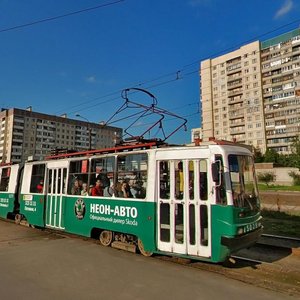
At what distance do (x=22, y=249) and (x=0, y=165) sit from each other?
27.7 ft

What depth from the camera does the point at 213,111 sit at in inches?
3703


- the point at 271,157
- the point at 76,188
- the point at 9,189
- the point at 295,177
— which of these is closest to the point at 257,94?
the point at 271,157

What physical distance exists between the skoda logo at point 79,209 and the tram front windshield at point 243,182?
4784 millimetres

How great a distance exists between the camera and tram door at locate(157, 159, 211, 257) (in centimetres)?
730

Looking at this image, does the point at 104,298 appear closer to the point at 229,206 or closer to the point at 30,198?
the point at 229,206

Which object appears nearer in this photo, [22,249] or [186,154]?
[186,154]

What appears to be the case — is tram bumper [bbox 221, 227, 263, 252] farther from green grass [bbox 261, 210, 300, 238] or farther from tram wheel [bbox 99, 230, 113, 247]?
green grass [bbox 261, 210, 300, 238]

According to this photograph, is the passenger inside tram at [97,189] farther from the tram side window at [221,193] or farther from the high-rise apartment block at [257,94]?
the high-rise apartment block at [257,94]

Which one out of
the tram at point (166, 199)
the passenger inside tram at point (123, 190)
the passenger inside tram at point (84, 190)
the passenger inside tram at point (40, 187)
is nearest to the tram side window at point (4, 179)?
the passenger inside tram at point (40, 187)

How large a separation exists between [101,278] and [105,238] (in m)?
3.00

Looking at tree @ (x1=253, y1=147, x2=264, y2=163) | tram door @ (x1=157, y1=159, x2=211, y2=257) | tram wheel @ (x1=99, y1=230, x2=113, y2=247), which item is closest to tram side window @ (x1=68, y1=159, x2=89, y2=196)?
tram wheel @ (x1=99, y1=230, x2=113, y2=247)

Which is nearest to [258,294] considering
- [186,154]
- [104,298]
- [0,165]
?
[104,298]

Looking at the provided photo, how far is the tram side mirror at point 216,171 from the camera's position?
23.4 ft

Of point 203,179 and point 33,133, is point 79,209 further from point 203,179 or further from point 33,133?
point 33,133
